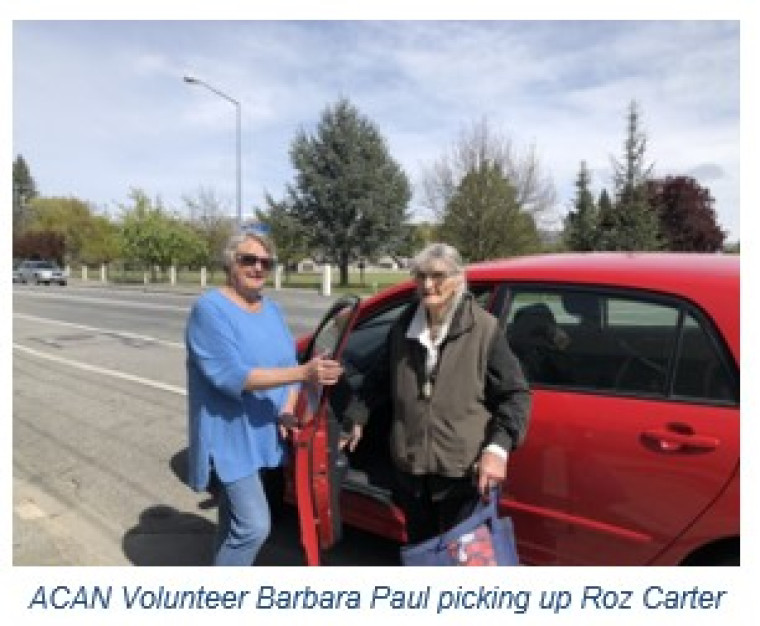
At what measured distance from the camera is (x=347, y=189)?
3809cm

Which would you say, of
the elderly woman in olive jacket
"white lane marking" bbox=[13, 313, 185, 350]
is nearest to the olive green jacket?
the elderly woman in olive jacket

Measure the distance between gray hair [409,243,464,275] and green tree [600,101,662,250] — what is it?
98.1 feet

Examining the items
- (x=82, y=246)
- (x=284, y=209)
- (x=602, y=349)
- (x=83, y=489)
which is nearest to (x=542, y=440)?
(x=602, y=349)

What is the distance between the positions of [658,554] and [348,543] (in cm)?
190

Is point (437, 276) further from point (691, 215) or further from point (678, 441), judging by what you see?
point (691, 215)

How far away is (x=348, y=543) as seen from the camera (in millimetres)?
4145

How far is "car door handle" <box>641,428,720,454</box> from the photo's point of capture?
8.44ft

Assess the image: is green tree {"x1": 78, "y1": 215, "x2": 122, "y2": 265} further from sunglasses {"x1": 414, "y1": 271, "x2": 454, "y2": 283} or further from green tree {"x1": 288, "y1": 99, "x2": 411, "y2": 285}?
sunglasses {"x1": 414, "y1": 271, "x2": 454, "y2": 283}

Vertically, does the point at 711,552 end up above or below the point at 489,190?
below

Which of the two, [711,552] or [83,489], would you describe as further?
[83,489]

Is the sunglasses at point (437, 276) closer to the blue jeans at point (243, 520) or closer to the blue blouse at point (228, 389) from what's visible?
the blue blouse at point (228, 389)

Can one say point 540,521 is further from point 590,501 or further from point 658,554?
point 658,554

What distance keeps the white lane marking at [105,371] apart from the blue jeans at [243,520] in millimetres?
5598

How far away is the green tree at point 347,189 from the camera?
38.2m
